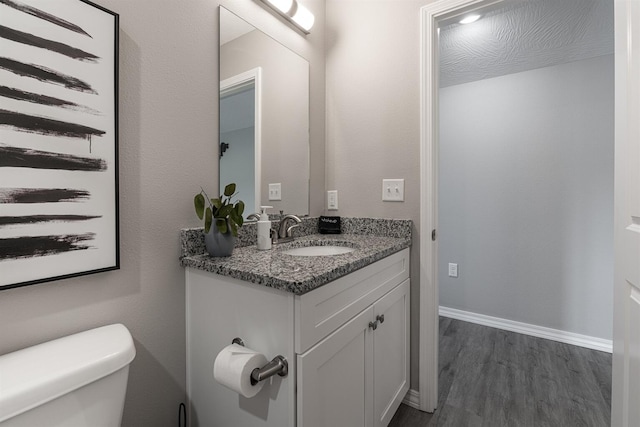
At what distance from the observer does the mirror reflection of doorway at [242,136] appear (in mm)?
1268

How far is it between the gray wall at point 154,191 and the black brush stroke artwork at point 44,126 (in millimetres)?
108

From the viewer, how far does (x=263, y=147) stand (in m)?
1.48

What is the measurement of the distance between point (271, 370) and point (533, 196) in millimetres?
2500

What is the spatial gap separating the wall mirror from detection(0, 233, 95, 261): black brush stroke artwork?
513mm

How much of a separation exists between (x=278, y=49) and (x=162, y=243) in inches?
42.7

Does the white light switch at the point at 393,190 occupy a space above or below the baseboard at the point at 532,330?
above

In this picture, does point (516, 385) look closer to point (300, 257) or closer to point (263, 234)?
point (300, 257)

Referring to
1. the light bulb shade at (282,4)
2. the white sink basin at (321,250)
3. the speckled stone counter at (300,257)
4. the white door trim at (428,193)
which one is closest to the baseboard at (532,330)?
the white door trim at (428,193)

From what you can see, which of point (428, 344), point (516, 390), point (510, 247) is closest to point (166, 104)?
point (428, 344)

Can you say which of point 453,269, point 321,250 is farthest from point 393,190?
point 453,269

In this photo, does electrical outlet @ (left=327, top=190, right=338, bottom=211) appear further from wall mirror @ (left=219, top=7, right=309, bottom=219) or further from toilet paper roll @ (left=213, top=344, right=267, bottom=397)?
toilet paper roll @ (left=213, top=344, right=267, bottom=397)

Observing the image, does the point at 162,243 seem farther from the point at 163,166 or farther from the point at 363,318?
the point at 363,318

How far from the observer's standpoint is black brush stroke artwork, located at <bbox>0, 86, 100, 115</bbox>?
74cm

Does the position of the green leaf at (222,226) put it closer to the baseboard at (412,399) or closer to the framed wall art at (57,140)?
the framed wall art at (57,140)
